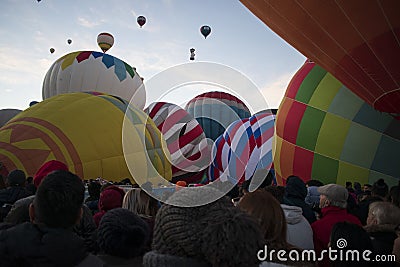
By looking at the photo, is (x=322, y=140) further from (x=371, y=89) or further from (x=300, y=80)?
(x=371, y=89)

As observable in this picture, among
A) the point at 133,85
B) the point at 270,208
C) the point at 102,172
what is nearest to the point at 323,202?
the point at 270,208

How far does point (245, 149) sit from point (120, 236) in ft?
36.6

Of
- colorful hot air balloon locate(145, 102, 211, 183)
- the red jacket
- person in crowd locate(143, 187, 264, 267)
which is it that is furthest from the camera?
colorful hot air balloon locate(145, 102, 211, 183)

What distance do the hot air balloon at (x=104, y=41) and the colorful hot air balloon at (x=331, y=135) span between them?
1030 centimetres

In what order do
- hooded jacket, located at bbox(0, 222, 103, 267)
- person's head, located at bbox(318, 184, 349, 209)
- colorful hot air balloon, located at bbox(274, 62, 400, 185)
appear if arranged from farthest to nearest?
1. colorful hot air balloon, located at bbox(274, 62, 400, 185)
2. person's head, located at bbox(318, 184, 349, 209)
3. hooded jacket, located at bbox(0, 222, 103, 267)

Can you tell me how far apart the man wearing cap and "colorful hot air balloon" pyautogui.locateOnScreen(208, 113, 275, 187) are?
8.54 meters

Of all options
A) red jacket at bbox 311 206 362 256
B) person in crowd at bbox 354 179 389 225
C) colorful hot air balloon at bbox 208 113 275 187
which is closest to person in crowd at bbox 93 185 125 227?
red jacket at bbox 311 206 362 256

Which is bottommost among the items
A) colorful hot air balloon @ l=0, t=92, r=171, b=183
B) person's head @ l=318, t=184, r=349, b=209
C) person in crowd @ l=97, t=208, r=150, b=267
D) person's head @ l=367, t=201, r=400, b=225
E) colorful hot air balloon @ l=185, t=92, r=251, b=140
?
person in crowd @ l=97, t=208, r=150, b=267

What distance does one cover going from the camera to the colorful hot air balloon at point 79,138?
7500 millimetres

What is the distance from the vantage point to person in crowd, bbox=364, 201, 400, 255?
2355 millimetres

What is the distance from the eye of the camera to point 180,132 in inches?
502

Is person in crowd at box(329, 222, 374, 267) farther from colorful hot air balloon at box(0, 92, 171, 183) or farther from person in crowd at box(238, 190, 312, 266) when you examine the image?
colorful hot air balloon at box(0, 92, 171, 183)

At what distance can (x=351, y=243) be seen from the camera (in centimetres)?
185

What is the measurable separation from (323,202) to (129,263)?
5.07 ft
